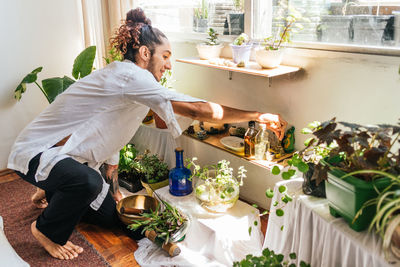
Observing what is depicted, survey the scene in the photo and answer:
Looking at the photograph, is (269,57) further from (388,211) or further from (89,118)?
(388,211)

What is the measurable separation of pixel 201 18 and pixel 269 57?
87cm

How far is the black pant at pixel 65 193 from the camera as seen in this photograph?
6.01ft

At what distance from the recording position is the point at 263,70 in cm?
197

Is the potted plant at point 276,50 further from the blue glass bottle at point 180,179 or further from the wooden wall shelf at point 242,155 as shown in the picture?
the blue glass bottle at point 180,179

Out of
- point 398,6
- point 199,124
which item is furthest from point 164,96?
point 398,6

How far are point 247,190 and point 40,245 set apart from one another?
4.28ft

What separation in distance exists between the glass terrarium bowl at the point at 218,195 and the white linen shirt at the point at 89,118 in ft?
1.73

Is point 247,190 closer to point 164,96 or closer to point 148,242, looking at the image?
point 148,242

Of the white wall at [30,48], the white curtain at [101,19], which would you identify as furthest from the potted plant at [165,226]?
the white curtain at [101,19]

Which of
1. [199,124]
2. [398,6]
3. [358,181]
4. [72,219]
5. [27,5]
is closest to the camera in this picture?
[358,181]

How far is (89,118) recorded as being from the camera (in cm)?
189

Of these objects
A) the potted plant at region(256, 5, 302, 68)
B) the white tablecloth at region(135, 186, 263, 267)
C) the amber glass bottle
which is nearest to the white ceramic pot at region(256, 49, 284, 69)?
the potted plant at region(256, 5, 302, 68)

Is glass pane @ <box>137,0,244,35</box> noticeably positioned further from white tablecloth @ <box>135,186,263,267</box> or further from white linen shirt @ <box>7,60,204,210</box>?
white tablecloth @ <box>135,186,263,267</box>

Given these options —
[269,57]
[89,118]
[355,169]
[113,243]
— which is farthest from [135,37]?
[355,169]
